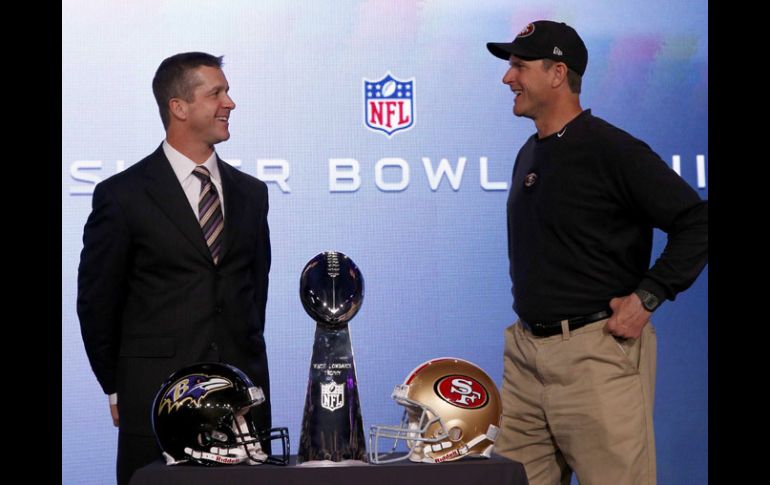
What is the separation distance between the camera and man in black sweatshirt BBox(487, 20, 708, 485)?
2656mm

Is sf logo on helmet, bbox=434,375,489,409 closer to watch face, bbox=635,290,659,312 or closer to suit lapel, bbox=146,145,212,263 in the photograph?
watch face, bbox=635,290,659,312

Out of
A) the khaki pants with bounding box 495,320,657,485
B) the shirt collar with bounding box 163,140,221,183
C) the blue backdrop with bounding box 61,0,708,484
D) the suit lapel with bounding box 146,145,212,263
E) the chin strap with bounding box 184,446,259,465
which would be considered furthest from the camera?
the blue backdrop with bounding box 61,0,708,484

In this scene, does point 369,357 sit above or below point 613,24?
below

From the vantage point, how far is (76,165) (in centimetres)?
418

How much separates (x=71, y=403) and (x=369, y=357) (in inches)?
48.0

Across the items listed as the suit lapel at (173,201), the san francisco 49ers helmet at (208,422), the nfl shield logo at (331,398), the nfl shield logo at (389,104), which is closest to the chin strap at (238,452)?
the san francisco 49ers helmet at (208,422)

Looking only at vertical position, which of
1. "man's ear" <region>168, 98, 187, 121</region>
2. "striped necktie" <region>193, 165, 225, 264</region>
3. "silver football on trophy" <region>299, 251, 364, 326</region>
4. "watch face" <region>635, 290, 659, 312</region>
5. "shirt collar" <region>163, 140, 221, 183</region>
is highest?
"man's ear" <region>168, 98, 187, 121</region>

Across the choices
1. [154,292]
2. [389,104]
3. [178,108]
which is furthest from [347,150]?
[154,292]

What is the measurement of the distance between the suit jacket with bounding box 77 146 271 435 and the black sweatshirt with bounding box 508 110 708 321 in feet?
2.59

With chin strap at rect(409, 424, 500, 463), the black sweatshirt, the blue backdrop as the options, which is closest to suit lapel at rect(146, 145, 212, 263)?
the black sweatshirt

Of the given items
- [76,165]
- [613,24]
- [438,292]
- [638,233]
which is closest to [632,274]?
[638,233]

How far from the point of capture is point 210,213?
285 centimetres

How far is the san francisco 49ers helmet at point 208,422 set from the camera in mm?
1934

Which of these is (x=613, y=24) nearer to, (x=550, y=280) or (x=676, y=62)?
(x=676, y=62)
